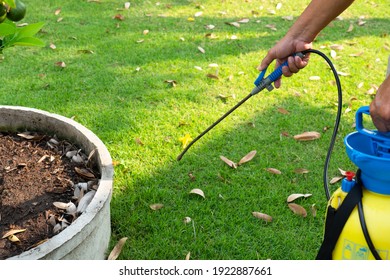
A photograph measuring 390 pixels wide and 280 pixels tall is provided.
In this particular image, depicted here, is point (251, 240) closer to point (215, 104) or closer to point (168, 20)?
point (215, 104)

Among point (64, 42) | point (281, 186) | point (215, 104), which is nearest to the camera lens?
point (281, 186)

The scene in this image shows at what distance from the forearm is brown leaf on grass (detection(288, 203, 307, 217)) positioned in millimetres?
1070

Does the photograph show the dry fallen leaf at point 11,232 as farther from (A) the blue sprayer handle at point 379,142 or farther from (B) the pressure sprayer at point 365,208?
(A) the blue sprayer handle at point 379,142

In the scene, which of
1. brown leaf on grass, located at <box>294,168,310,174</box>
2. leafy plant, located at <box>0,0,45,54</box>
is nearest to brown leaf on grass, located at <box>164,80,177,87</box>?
brown leaf on grass, located at <box>294,168,310,174</box>

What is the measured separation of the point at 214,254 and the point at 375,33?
369 centimetres

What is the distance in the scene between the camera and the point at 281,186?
126 inches

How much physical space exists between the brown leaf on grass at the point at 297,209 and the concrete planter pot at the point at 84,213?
1033 mm

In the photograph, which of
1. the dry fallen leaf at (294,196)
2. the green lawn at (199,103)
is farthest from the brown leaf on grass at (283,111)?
the dry fallen leaf at (294,196)

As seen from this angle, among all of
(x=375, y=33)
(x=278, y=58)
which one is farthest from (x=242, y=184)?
(x=375, y=33)

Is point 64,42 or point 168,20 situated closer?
point 64,42

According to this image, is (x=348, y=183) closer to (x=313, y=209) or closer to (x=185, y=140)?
(x=313, y=209)

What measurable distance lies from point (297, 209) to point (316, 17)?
3.91 ft
